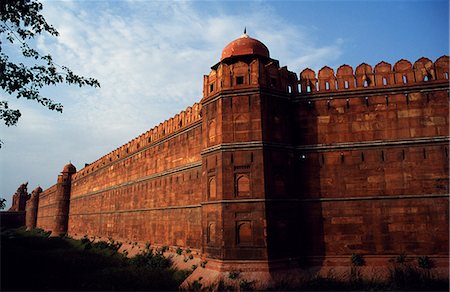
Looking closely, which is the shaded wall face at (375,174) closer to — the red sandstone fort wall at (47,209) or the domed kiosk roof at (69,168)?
the domed kiosk roof at (69,168)

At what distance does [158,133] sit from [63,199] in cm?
2654

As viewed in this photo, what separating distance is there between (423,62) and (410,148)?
288cm

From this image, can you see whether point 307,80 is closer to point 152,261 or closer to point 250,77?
point 250,77

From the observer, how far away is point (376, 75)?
39.0 feet

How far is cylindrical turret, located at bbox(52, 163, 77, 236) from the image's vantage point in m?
39.1

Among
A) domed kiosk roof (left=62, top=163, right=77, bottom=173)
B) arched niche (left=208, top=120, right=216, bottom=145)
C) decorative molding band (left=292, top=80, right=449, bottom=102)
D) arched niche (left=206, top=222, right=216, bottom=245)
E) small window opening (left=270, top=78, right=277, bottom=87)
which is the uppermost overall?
domed kiosk roof (left=62, top=163, right=77, bottom=173)

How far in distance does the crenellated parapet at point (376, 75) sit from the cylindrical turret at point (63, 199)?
35.5 meters

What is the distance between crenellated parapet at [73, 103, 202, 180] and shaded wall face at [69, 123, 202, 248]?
275mm

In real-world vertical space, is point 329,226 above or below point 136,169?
below

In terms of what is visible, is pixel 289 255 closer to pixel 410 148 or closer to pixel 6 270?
pixel 410 148

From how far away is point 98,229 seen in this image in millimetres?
27672

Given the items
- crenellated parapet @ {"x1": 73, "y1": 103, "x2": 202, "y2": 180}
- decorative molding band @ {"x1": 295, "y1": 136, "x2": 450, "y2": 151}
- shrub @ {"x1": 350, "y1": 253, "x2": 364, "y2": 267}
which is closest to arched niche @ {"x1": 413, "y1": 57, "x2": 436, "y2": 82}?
decorative molding band @ {"x1": 295, "y1": 136, "x2": 450, "y2": 151}

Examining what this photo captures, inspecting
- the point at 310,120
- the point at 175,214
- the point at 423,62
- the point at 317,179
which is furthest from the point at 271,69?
the point at 175,214

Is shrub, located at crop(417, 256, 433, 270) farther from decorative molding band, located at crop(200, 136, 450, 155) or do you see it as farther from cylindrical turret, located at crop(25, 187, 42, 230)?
cylindrical turret, located at crop(25, 187, 42, 230)
